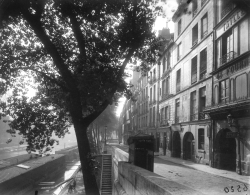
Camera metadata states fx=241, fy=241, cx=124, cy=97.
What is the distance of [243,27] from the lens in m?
13.8

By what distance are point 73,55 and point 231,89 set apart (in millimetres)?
9853

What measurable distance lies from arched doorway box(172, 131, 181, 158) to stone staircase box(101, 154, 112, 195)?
698cm

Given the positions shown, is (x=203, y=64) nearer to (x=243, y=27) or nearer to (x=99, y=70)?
(x=243, y=27)

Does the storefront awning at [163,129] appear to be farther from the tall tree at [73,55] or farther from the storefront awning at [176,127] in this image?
the tall tree at [73,55]

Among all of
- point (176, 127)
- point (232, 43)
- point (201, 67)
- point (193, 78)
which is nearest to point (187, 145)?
point (176, 127)

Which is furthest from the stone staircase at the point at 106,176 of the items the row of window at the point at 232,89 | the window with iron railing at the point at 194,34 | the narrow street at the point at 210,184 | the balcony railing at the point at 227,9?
the balcony railing at the point at 227,9

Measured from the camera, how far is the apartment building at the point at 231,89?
13336 mm

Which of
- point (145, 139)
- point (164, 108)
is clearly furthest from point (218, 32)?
point (164, 108)

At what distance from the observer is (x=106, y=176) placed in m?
23.0

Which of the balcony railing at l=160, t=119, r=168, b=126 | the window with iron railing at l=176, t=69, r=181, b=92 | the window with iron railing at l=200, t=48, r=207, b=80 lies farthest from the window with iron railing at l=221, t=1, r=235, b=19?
the balcony railing at l=160, t=119, r=168, b=126

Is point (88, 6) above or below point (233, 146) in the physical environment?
above

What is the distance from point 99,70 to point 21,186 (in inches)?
688

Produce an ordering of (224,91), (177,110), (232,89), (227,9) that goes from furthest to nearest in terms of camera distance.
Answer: (177,110), (224,91), (227,9), (232,89)

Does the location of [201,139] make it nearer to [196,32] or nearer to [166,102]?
[196,32]
